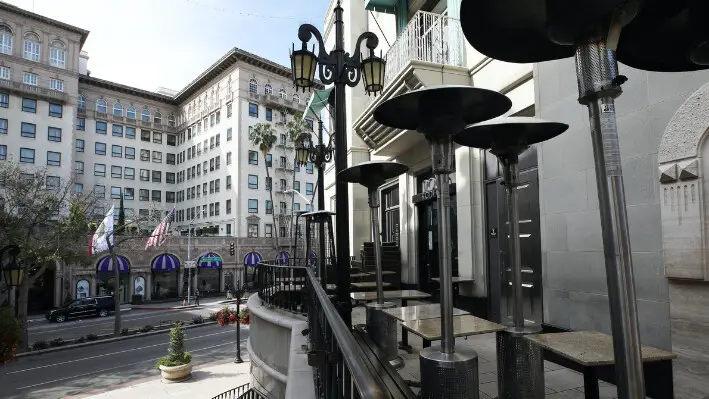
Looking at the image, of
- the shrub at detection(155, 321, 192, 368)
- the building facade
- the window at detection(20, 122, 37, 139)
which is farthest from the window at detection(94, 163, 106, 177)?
the shrub at detection(155, 321, 192, 368)

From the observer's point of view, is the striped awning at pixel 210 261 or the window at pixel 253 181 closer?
the striped awning at pixel 210 261

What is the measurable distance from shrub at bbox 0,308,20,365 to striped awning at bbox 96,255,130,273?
40236mm

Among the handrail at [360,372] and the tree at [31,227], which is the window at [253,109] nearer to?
the tree at [31,227]

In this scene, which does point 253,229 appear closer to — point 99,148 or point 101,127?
point 99,148

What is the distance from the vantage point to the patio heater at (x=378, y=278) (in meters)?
5.51

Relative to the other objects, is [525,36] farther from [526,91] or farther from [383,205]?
[383,205]

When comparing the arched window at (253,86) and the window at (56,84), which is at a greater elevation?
the arched window at (253,86)

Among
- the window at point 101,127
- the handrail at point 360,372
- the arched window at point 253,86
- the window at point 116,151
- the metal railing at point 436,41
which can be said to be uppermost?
the arched window at point 253,86

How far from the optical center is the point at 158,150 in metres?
65.8

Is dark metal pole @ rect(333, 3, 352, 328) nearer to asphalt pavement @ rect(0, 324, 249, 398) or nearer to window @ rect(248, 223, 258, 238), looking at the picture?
asphalt pavement @ rect(0, 324, 249, 398)

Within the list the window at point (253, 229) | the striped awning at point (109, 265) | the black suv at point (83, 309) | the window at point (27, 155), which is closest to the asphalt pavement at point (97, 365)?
the black suv at point (83, 309)

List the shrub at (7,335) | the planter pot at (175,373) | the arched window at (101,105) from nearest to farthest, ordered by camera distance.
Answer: the shrub at (7,335) → the planter pot at (175,373) → the arched window at (101,105)

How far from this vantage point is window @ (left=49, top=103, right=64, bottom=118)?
171 feet

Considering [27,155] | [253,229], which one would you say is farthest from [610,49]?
[27,155]
